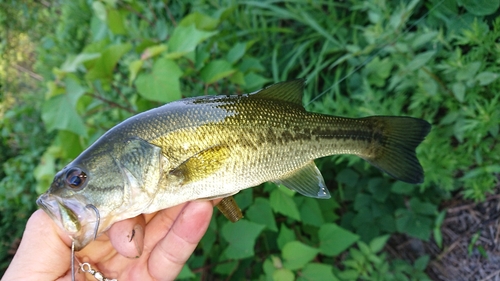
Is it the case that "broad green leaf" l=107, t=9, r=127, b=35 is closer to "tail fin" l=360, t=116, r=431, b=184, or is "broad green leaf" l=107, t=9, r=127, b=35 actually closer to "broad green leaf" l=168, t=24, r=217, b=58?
"broad green leaf" l=168, t=24, r=217, b=58

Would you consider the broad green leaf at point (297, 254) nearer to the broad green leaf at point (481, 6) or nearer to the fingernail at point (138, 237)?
the fingernail at point (138, 237)

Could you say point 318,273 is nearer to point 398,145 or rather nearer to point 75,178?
point 398,145

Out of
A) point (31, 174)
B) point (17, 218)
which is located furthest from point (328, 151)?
point (17, 218)

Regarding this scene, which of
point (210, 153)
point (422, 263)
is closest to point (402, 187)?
point (422, 263)

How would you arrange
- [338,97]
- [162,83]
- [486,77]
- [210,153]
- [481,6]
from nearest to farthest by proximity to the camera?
[210,153], [486,77], [481,6], [162,83], [338,97]

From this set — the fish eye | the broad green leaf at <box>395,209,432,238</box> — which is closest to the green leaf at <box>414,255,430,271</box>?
the broad green leaf at <box>395,209,432,238</box>

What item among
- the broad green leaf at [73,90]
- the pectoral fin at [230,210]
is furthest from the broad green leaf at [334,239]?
the broad green leaf at [73,90]
